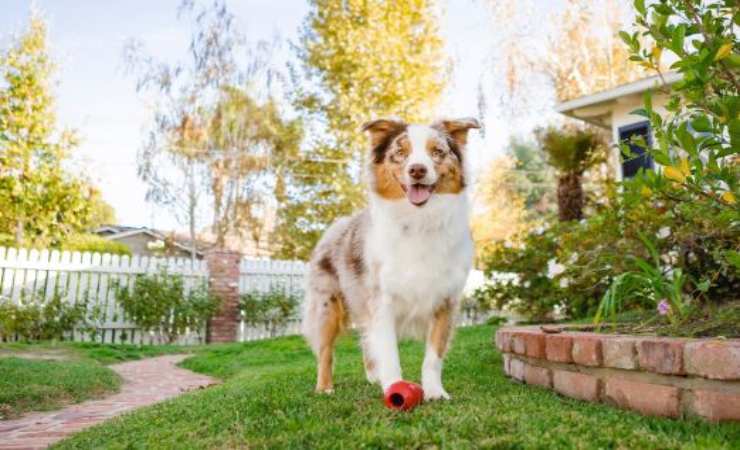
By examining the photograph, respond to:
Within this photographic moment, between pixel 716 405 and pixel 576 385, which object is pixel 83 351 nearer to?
pixel 576 385

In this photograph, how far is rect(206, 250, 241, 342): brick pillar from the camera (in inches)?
505

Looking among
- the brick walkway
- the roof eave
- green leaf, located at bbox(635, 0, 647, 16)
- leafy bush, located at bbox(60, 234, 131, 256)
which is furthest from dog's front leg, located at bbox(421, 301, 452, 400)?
leafy bush, located at bbox(60, 234, 131, 256)

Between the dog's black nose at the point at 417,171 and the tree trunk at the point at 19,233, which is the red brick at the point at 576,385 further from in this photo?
the tree trunk at the point at 19,233

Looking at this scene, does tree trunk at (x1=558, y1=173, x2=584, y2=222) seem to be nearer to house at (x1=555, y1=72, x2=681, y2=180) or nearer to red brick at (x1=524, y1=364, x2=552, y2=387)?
house at (x1=555, y1=72, x2=681, y2=180)

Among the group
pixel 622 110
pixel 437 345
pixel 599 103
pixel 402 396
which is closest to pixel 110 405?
pixel 437 345

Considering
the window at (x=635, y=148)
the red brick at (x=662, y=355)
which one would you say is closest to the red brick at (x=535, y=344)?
the red brick at (x=662, y=355)

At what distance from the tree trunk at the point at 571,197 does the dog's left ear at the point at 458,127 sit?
405 inches

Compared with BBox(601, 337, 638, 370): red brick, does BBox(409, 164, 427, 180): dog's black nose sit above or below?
above

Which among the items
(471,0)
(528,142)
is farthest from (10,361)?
(528,142)

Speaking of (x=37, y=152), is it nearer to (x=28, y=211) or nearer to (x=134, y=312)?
(x=28, y=211)

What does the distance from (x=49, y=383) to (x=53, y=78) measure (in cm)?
1038

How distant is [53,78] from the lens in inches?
553

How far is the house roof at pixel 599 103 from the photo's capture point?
39.5 feet

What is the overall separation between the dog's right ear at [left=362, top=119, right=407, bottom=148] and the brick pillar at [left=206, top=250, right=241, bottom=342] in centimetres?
987
